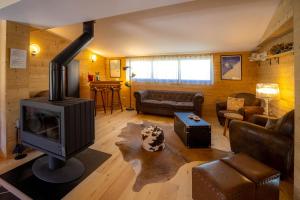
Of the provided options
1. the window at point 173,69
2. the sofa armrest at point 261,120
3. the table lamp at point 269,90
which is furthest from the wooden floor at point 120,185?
the window at point 173,69

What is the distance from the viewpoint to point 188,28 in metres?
3.31

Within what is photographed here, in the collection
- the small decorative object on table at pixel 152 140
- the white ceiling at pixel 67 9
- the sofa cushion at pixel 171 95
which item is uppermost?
the white ceiling at pixel 67 9

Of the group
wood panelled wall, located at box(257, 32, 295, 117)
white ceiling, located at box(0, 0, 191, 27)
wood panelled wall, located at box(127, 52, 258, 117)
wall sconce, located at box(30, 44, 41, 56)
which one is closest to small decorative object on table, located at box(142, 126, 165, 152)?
white ceiling, located at box(0, 0, 191, 27)

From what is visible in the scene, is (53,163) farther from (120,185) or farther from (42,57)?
(42,57)

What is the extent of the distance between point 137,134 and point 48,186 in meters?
1.82

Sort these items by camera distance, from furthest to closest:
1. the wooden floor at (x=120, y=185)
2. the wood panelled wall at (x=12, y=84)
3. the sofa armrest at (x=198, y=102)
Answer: the sofa armrest at (x=198, y=102), the wood panelled wall at (x=12, y=84), the wooden floor at (x=120, y=185)

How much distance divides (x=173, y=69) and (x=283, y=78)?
9.92 ft

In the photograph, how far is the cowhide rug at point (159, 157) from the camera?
Result: 198cm

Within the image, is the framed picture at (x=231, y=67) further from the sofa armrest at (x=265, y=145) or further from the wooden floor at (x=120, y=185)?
the sofa armrest at (x=265, y=145)

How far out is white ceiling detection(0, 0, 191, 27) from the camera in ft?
5.97

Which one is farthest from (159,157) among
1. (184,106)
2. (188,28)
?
(188,28)

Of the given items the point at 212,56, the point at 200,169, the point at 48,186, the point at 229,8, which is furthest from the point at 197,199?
the point at 212,56

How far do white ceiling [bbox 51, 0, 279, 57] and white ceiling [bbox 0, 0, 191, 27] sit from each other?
0.90 meters

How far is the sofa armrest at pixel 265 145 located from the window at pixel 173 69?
3009mm
